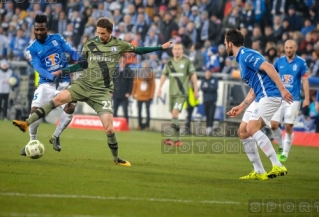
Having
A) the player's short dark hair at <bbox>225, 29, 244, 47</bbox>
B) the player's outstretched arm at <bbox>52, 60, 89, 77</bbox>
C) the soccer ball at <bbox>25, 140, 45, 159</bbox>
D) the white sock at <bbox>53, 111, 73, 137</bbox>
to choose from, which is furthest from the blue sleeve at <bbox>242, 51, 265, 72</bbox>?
the white sock at <bbox>53, 111, 73, 137</bbox>

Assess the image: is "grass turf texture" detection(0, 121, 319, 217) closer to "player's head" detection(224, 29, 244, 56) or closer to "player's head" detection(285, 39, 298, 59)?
"player's head" detection(224, 29, 244, 56)

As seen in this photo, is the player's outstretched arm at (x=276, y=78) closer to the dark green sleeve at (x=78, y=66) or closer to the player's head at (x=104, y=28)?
the player's head at (x=104, y=28)

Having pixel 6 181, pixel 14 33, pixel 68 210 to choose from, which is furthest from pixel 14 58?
pixel 68 210

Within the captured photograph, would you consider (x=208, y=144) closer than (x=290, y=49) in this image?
No

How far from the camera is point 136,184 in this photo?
10.3 meters

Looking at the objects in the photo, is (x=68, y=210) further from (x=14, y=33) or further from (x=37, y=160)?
(x=14, y=33)

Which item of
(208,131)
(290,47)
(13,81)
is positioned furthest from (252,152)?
(13,81)

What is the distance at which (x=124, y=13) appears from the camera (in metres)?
30.0

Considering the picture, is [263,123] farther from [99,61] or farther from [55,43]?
[55,43]

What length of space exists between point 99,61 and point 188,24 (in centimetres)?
1497

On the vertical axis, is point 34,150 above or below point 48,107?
below

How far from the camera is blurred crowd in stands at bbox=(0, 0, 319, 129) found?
25.0 m

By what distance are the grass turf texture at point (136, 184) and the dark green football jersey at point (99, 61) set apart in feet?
4.89

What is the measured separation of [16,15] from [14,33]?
60.5 inches
